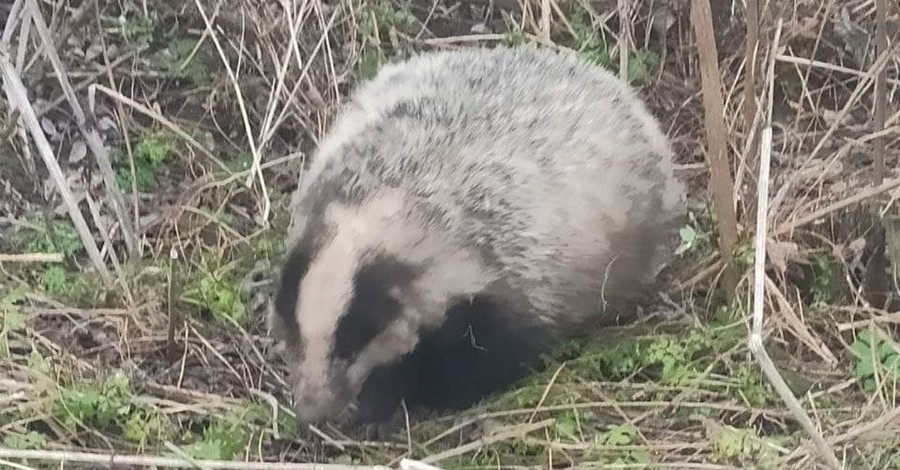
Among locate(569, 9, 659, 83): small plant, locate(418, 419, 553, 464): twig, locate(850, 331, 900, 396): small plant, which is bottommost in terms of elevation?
locate(418, 419, 553, 464): twig

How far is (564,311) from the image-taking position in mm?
3502

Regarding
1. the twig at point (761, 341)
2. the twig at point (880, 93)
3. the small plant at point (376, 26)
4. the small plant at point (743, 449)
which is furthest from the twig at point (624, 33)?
the small plant at point (743, 449)

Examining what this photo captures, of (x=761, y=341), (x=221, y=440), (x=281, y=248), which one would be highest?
(x=761, y=341)

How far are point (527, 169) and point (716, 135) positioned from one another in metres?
0.51

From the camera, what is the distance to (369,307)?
9.66 feet

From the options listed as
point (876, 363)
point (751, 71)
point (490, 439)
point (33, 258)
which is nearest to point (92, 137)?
point (33, 258)

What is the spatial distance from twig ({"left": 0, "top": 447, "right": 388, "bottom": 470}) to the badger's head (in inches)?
5.0

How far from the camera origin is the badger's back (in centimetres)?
330

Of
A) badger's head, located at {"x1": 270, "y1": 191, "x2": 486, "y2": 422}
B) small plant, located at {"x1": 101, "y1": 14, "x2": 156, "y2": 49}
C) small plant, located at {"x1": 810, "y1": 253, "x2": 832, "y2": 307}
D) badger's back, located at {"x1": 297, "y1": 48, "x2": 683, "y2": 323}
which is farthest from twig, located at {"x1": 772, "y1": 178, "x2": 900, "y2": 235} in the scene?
small plant, located at {"x1": 101, "y1": 14, "x2": 156, "y2": 49}

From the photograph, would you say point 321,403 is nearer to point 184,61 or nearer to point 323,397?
point 323,397

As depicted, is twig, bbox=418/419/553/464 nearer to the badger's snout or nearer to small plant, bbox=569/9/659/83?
the badger's snout

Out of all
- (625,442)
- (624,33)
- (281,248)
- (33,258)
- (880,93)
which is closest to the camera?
(625,442)

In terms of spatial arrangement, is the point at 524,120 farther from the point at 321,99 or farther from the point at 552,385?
the point at 321,99

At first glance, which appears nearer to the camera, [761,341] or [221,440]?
[761,341]
